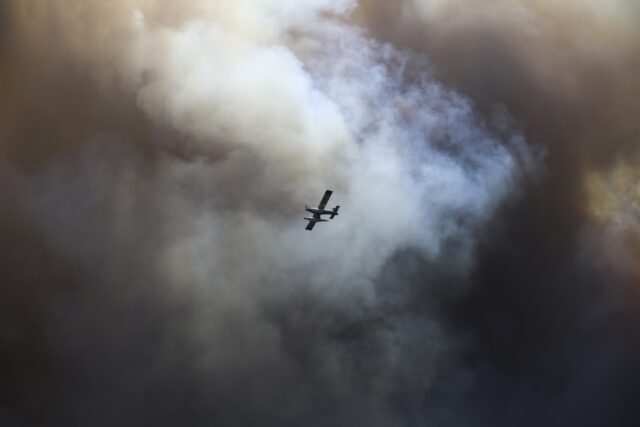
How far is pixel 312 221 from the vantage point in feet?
222
